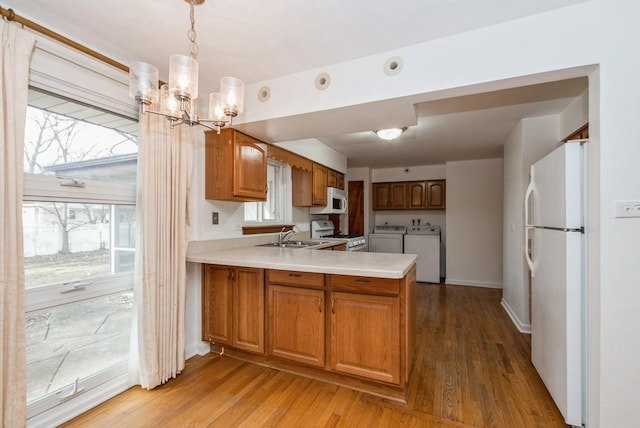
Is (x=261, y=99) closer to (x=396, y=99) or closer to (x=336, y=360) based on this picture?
(x=396, y=99)

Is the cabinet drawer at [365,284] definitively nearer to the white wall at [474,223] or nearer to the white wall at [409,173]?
the white wall at [474,223]

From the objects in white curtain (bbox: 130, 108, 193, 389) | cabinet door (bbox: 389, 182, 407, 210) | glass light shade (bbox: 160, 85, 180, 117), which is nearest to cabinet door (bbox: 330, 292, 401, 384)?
white curtain (bbox: 130, 108, 193, 389)

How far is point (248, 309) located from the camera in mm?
2367

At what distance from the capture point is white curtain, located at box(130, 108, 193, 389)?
2.00 m

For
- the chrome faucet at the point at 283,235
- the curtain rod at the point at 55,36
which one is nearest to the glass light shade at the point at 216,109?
the curtain rod at the point at 55,36

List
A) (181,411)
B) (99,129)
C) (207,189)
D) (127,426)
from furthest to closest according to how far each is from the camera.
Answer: (207,189)
(99,129)
(181,411)
(127,426)

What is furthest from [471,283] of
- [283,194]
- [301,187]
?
[283,194]

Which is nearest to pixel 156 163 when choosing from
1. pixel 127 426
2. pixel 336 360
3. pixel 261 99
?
pixel 261 99

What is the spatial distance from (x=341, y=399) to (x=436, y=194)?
4.81 metres

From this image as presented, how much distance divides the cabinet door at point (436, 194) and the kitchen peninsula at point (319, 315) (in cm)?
391

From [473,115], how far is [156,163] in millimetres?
3100

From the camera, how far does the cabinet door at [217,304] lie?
2.47 m

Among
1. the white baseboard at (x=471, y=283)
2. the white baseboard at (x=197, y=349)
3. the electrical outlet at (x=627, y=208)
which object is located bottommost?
the white baseboard at (x=471, y=283)

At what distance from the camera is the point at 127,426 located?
170cm
